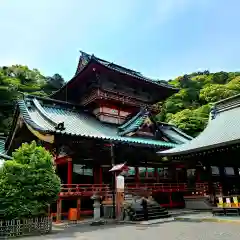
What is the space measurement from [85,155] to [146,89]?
41.9 ft

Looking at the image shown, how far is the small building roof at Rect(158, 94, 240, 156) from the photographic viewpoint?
1611 cm

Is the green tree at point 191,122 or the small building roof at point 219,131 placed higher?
the green tree at point 191,122

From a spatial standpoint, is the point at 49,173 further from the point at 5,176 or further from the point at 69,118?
the point at 69,118

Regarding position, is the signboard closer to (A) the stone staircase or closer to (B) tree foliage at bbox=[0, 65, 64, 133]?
(A) the stone staircase

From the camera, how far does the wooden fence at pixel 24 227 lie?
11406mm

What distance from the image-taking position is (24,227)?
1181cm

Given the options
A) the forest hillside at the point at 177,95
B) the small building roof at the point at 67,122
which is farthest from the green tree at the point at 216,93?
the small building roof at the point at 67,122

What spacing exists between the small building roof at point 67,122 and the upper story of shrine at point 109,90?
1.44 meters

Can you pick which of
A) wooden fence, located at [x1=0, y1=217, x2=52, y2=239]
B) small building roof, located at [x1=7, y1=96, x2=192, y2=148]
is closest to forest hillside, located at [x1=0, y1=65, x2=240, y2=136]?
small building roof, located at [x1=7, y1=96, x2=192, y2=148]

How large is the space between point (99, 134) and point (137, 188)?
198 inches

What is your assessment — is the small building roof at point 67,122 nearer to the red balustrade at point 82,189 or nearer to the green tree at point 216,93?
the red balustrade at point 82,189

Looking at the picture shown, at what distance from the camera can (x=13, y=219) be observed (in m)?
11.7

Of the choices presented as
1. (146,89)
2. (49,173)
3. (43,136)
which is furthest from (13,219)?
(146,89)

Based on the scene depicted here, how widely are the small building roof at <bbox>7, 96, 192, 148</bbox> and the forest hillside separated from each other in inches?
952
